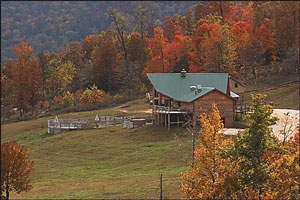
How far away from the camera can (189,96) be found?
47.7 metres

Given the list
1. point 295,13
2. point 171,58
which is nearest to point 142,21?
point 171,58

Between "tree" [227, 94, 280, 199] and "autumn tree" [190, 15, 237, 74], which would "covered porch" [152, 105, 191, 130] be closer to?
"autumn tree" [190, 15, 237, 74]

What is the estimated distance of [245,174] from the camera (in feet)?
49.2

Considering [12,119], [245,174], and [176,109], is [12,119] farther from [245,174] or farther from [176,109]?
[245,174]

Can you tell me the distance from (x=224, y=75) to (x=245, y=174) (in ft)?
124

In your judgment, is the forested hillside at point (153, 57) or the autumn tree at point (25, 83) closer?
the forested hillside at point (153, 57)

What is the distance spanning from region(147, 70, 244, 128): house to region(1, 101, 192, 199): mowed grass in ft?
7.17

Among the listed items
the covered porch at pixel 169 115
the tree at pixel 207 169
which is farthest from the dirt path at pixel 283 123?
the tree at pixel 207 169

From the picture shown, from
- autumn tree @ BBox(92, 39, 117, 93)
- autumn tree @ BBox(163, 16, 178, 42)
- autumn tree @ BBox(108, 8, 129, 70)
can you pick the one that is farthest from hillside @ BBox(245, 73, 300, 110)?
autumn tree @ BBox(108, 8, 129, 70)

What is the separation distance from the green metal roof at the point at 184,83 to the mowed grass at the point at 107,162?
452 cm

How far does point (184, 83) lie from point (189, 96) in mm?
3959

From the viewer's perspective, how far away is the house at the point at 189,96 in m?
46.2

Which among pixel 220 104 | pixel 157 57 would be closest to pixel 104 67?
pixel 157 57

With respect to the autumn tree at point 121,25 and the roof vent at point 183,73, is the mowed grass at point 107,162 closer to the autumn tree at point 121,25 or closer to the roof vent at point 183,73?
the roof vent at point 183,73
